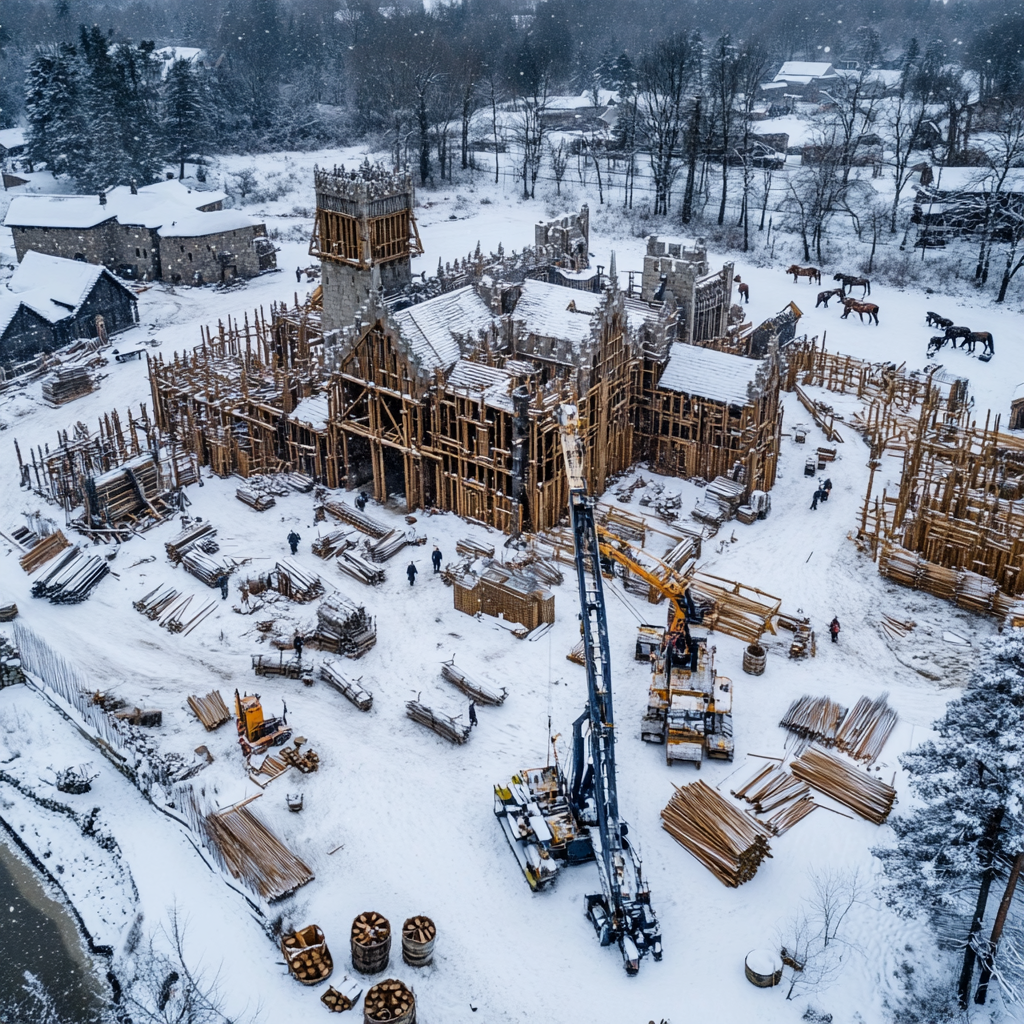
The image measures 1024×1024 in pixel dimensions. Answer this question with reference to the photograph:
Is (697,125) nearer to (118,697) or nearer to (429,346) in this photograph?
(429,346)

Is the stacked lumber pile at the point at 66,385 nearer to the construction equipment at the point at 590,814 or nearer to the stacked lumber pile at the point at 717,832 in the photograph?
the construction equipment at the point at 590,814

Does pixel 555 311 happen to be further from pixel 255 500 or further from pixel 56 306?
pixel 56 306

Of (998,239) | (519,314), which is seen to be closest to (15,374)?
(519,314)

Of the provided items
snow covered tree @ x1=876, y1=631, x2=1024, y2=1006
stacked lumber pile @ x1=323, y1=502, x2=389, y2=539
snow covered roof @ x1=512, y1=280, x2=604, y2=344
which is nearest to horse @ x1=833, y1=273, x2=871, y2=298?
snow covered roof @ x1=512, y1=280, x2=604, y2=344

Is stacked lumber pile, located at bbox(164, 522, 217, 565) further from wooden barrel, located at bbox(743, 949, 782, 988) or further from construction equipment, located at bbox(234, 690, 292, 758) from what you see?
wooden barrel, located at bbox(743, 949, 782, 988)

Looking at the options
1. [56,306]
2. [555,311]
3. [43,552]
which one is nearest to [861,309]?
[555,311]
